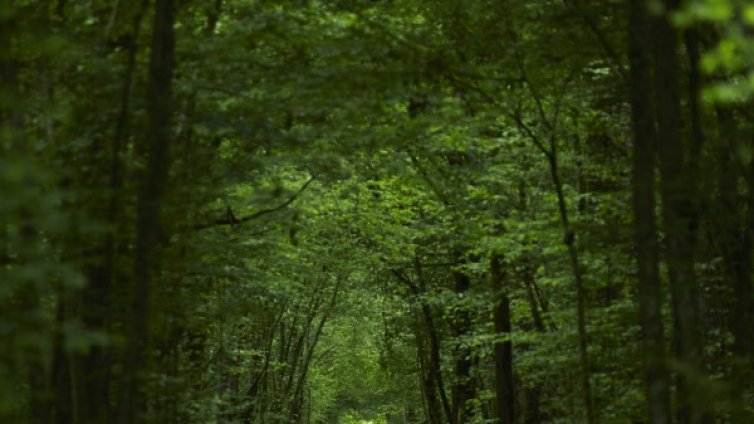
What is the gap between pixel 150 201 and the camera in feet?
24.5

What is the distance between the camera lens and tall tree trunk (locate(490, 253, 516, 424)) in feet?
56.0

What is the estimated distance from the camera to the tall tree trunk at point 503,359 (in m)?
17.1

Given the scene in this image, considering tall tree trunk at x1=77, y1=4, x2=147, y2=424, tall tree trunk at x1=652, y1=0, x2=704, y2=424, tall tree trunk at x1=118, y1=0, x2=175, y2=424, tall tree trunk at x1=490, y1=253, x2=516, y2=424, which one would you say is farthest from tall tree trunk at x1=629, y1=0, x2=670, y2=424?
tall tree trunk at x1=490, y1=253, x2=516, y2=424

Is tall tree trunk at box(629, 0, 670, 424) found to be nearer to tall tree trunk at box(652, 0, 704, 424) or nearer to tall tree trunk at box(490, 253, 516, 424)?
tall tree trunk at box(652, 0, 704, 424)

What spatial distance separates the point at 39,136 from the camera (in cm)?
784

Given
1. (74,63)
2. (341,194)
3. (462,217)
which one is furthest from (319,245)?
(74,63)

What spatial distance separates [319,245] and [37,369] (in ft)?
44.5

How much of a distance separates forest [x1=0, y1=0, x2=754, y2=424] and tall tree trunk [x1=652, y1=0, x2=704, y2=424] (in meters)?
0.02

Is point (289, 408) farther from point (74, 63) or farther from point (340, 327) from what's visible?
point (74, 63)

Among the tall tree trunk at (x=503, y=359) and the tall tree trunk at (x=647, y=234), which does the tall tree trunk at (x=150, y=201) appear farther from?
the tall tree trunk at (x=503, y=359)

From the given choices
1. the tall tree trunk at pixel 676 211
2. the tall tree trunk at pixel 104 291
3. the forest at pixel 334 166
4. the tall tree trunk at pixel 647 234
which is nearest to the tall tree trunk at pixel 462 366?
the forest at pixel 334 166

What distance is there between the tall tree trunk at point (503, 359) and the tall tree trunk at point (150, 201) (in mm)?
10248

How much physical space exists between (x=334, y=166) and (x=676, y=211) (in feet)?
20.4

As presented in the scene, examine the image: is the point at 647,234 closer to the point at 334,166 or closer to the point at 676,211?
the point at 676,211
